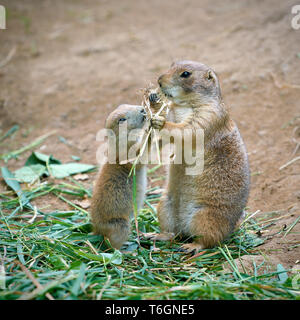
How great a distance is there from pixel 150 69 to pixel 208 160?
433 centimetres

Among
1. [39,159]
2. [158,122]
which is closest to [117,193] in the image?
[158,122]

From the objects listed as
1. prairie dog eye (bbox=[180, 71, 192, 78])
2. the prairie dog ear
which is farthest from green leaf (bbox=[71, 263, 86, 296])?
the prairie dog ear

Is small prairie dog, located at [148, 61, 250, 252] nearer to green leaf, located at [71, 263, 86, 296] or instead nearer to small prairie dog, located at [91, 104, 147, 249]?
small prairie dog, located at [91, 104, 147, 249]

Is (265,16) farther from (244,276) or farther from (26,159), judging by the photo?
(244,276)

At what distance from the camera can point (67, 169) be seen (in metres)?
6.40

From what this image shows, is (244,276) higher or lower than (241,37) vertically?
lower

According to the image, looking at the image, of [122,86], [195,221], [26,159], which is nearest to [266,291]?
[195,221]

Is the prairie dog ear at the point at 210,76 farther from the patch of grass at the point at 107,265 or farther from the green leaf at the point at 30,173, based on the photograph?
the green leaf at the point at 30,173

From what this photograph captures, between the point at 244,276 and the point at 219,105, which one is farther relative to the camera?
the point at 219,105

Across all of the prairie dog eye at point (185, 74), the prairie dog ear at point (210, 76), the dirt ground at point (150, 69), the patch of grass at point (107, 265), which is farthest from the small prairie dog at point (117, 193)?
the prairie dog ear at point (210, 76)

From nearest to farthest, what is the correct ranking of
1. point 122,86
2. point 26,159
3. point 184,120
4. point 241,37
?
point 184,120 < point 26,159 < point 122,86 < point 241,37

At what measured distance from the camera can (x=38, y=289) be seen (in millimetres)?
3385
